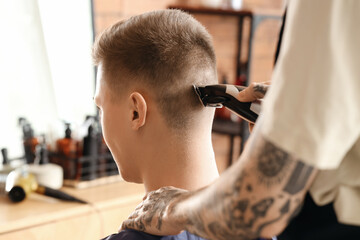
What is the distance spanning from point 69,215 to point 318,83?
4.85 feet

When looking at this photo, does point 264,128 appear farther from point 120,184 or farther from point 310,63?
point 120,184

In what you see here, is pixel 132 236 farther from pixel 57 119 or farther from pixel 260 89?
pixel 57 119

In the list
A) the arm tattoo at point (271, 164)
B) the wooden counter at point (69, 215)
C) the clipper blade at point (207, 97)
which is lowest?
the wooden counter at point (69, 215)

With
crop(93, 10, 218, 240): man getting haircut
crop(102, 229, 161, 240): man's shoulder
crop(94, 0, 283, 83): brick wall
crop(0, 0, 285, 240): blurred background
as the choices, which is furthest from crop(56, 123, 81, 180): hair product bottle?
crop(102, 229, 161, 240): man's shoulder

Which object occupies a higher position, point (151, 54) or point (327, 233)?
point (151, 54)

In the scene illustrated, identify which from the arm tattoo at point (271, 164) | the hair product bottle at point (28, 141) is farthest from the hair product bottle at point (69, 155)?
the arm tattoo at point (271, 164)

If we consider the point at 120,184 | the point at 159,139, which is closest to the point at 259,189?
the point at 159,139

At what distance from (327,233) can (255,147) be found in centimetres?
22

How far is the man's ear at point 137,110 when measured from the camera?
1.08 m

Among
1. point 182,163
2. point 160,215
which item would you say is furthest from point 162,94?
A: point 160,215

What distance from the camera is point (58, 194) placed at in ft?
6.13

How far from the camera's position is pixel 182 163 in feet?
3.65

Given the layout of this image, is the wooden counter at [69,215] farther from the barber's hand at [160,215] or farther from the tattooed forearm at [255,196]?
the tattooed forearm at [255,196]

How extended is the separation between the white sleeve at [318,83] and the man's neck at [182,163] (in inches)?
21.9
